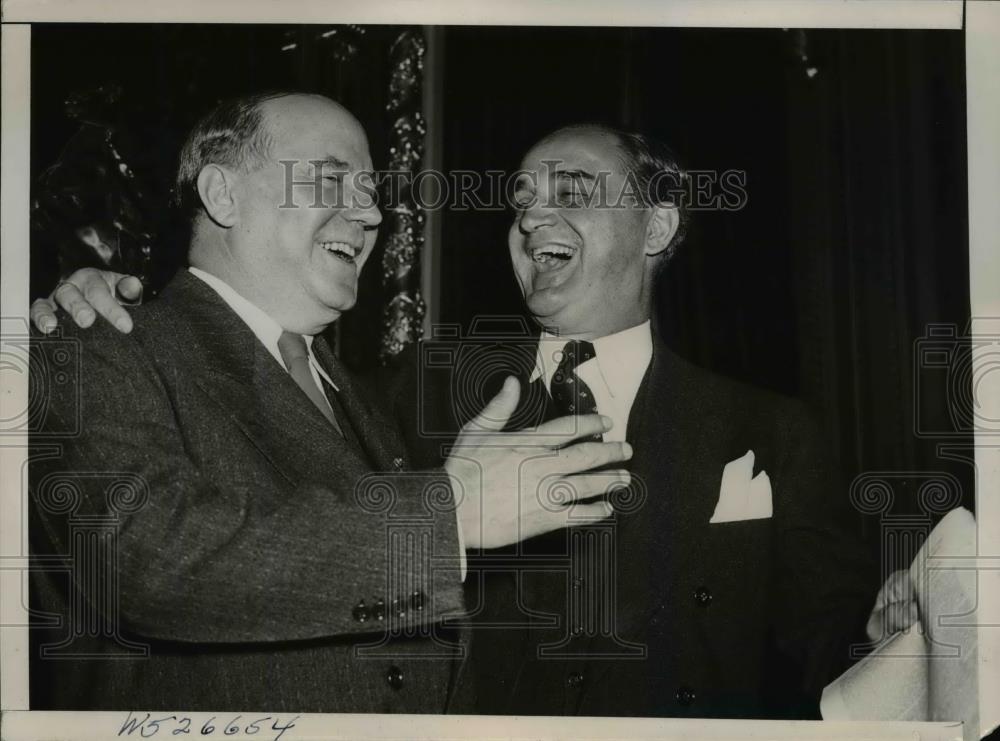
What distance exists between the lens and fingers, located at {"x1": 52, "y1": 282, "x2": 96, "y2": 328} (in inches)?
95.7

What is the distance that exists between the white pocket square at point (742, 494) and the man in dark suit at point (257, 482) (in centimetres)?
25

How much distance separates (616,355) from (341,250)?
0.65 metres

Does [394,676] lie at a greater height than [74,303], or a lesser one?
lesser

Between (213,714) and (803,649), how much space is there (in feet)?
4.23

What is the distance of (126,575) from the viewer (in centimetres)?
237

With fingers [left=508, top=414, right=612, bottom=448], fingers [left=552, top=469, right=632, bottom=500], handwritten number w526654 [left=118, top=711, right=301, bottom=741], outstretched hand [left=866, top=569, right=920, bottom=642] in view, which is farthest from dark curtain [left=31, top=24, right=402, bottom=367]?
outstretched hand [left=866, top=569, right=920, bottom=642]

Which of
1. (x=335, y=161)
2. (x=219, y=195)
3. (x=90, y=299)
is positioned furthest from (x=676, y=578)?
(x=90, y=299)

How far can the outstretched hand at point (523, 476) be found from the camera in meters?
2.40

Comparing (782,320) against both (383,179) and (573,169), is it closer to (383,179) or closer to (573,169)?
(573,169)

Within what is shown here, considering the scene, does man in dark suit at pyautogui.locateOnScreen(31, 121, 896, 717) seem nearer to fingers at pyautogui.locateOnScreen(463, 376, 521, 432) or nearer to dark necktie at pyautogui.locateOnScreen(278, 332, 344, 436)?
fingers at pyautogui.locateOnScreen(463, 376, 521, 432)

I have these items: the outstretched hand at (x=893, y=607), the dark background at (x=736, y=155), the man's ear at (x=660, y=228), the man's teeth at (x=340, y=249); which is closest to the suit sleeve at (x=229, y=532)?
the dark background at (x=736, y=155)

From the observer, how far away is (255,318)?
7.89 ft

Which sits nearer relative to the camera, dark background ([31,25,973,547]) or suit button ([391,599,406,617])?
suit button ([391,599,406,617])

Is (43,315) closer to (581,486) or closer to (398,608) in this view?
(398,608)
